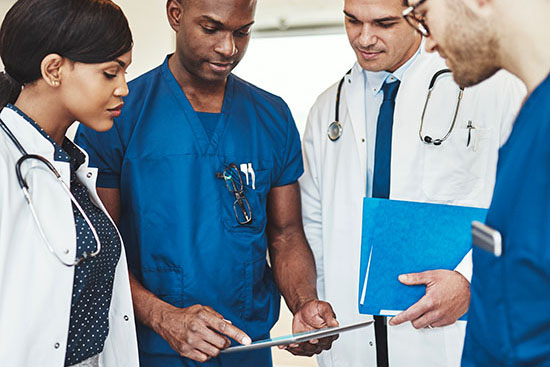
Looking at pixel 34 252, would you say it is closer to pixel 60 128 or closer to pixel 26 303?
pixel 26 303

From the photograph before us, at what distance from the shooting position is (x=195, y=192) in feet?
5.44

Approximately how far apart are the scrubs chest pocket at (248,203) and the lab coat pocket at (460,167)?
0.44 m

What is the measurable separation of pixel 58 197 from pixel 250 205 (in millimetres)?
539

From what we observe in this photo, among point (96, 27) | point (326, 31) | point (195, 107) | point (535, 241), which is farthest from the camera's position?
point (326, 31)

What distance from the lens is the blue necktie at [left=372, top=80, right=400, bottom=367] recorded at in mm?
1802

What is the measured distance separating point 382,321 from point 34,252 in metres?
1.00

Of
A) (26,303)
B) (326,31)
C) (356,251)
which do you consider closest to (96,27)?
(26,303)

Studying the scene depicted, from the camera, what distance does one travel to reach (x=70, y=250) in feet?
4.22

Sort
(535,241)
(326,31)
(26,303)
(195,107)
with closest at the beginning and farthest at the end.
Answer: (535,241), (26,303), (195,107), (326,31)

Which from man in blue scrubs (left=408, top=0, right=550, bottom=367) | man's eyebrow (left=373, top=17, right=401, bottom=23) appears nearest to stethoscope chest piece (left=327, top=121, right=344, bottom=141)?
man's eyebrow (left=373, top=17, right=401, bottom=23)

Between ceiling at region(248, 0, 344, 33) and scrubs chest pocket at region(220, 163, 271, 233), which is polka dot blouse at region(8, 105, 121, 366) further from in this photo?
ceiling at region(248, 0, 344, 33)

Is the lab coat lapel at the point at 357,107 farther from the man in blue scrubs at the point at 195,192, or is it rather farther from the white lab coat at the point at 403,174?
the man in blue scrubs at the point at 195,192

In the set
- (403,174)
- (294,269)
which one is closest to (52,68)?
(294,269)

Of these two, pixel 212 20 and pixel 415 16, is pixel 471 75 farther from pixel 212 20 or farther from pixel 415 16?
pixel 212 20
